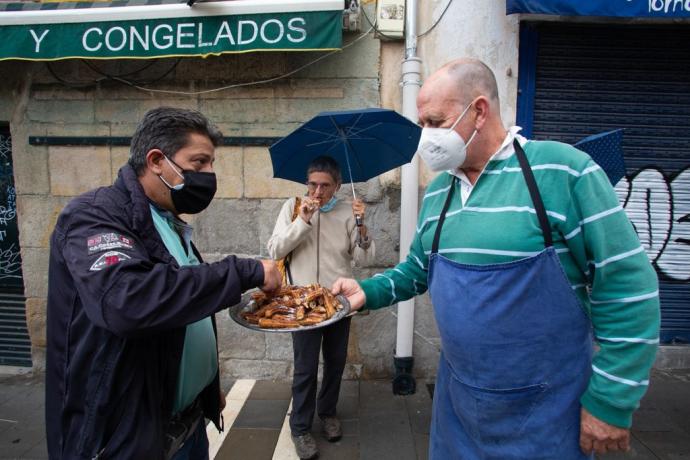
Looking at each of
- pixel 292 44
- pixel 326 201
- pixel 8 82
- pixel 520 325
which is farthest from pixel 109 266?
pixel 8 82

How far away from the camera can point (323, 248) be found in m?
3.12

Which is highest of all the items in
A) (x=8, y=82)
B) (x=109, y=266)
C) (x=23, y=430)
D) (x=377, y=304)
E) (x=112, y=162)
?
(x=8, y=82)

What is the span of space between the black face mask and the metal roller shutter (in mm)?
3417

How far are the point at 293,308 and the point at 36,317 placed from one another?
383 centimetres

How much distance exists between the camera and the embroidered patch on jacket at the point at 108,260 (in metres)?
1.35

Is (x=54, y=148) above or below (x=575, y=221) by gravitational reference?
above

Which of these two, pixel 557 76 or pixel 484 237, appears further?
pixel 557 76

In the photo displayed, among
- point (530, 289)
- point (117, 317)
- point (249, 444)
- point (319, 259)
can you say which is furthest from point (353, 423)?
point (117, 317)

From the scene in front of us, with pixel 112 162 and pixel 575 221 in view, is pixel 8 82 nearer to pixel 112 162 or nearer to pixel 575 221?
pixel 112 162

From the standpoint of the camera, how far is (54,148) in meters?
4.17

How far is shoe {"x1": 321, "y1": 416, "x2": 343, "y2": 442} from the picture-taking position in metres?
3.24

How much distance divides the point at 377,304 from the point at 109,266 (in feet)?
4.02

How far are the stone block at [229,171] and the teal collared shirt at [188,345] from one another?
2.27 m

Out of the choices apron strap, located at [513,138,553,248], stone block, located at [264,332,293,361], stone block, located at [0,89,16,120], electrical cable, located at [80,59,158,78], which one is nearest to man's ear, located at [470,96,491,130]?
apron strap, located at [513,138,553,248]
